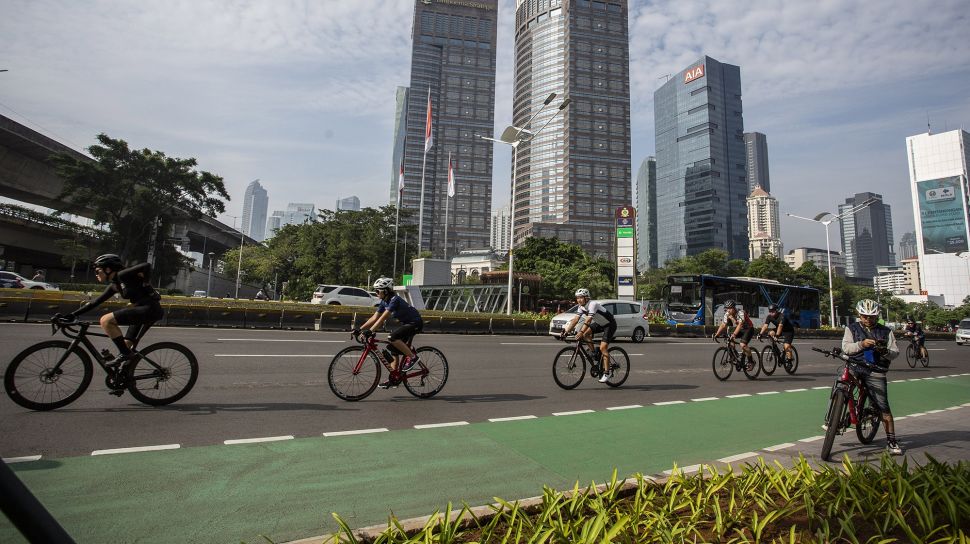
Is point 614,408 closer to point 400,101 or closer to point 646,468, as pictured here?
point 646,468

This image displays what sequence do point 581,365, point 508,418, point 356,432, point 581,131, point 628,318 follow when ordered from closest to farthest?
1. point 356,432
2. point 508,418
3. point 581,365
4. point 628,318
5. point 581,131

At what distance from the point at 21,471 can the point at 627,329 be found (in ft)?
68.4

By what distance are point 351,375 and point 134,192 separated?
4483 cm

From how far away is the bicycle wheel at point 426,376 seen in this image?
25.6 feet

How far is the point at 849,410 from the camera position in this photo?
19.2 feet

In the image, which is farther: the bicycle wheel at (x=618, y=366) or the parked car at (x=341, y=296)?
the parked car at (x=341, y=296)

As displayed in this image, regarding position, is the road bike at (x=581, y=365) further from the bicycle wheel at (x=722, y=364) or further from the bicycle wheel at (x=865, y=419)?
the bicycle wheel at (x=865, y=419)

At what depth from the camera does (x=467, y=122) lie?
6304 inches

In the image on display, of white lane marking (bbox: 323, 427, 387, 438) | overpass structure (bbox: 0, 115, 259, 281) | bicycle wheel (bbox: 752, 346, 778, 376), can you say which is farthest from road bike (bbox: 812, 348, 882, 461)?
overpass structure (bbox: 0, 115, 259, 281)

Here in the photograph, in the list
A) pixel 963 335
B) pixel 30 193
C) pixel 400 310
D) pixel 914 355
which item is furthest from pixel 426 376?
pixel 30 193

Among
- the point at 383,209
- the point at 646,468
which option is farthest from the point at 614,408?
the point at 383,209

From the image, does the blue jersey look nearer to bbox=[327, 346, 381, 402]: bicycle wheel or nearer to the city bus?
bbox=[327, 346, 381, 402]: bicycle wheel

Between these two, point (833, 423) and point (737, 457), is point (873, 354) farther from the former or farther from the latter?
point (737, 457)

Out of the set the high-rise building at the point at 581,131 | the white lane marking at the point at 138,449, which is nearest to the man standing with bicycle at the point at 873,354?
the white lane marking at the point at 138,449
